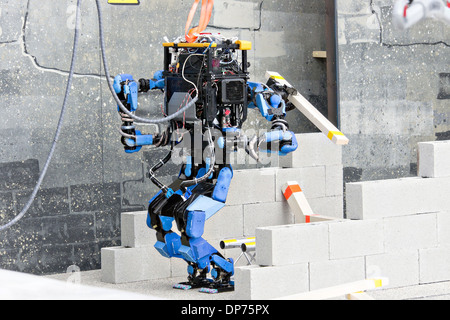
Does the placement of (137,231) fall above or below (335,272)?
above

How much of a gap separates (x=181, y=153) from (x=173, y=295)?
35.3 inches

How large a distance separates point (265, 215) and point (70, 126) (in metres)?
1.48

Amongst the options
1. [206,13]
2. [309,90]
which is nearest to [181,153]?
[206,13]

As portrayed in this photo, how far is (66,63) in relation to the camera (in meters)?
6.87

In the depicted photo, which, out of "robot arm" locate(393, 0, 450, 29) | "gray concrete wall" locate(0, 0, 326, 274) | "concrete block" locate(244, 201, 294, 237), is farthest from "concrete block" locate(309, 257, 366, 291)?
"robot arm" locate(393, 0, 450, 29)

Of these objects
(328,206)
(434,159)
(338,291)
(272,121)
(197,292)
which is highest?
(272,121)

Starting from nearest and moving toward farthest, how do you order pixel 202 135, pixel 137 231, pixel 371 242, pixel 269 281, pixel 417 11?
pixel 269 281 → pixel 371 242 → pixel 202 135 → pixel 137 231 → pixel 417 11

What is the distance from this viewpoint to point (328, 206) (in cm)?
710

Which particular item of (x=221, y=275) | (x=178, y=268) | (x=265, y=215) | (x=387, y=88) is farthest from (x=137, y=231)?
(x=387, y=88)

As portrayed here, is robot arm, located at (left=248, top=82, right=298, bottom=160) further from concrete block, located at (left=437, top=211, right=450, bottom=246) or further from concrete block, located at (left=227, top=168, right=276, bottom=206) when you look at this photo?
concrete block, located at (left=437, top=211, right=450, bottom=246)

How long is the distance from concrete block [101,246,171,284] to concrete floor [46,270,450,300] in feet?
0.17

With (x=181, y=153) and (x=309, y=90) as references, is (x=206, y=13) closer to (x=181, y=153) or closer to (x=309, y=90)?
(x=181, y=153)

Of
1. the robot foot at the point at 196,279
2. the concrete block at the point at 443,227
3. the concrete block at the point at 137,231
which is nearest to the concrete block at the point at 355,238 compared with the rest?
the concrete block at the point at 443,227

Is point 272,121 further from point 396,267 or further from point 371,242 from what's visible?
point 396,267
